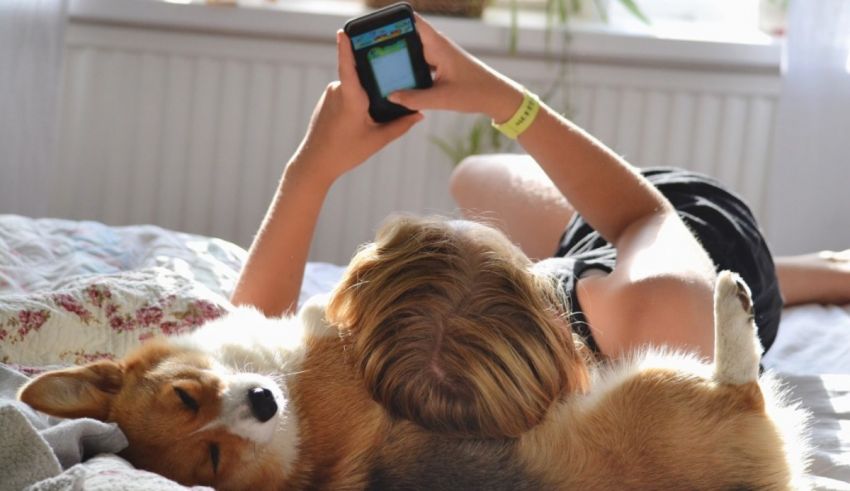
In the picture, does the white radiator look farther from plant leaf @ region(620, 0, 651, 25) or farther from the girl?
the girl

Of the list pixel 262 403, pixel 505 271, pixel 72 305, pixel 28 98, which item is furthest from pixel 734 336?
pixel 28 98

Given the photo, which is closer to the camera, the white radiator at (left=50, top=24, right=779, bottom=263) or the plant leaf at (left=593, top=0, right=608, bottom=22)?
the white radiator at (left=50, top=24, right=779, bottom=263)

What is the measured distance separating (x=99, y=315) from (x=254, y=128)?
5.11 feet

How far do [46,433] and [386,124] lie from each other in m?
0.73

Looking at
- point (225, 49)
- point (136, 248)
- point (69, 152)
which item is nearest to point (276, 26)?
point (225, 49)

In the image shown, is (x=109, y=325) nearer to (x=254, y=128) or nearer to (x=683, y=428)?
(x=683, y=428)

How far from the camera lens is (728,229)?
5.64 ft

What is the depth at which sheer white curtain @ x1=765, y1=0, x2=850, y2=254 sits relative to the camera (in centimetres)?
273

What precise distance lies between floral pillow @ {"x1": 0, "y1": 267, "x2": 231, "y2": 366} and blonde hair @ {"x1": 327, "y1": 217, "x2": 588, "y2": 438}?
336 mm

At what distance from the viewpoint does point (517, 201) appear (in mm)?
2045

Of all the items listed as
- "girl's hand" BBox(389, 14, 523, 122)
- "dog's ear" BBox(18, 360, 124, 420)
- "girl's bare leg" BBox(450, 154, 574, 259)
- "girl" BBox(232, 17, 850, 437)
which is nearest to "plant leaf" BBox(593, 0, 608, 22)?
"girl's bare leg" BBox(450, 154, 574, 259)

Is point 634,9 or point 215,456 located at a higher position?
point 634,9

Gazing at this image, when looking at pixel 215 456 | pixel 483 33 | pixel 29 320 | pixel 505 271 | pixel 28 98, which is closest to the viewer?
pixel 215 456

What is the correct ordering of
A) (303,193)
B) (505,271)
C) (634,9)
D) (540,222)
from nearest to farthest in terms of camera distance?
Result: (505,271), (303,193), (540,222), (634,9)
